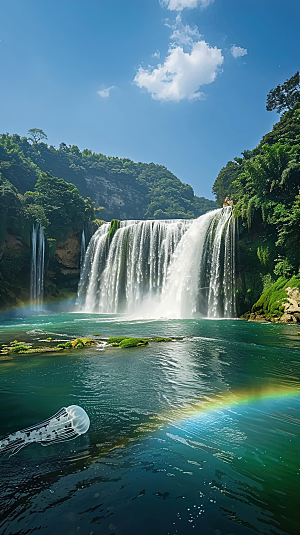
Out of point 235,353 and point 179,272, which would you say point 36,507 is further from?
point 179,272

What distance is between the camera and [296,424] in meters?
4.46

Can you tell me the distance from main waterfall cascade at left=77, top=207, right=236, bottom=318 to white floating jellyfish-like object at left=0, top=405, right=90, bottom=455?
20025 mm

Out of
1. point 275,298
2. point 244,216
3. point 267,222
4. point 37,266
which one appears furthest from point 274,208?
point 37,266

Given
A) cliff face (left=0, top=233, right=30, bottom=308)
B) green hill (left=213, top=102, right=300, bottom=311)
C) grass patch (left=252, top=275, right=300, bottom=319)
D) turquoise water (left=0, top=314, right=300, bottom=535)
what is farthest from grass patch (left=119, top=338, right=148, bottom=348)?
cliff face (left=0, top=233, right=30, bottom=308)

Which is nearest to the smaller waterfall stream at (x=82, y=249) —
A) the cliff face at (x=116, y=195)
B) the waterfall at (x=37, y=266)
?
the waterfall at (x=37, y=266)

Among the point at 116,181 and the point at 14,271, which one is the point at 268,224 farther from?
the point at 116,181

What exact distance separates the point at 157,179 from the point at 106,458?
3941 inches

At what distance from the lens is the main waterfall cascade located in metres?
24.5

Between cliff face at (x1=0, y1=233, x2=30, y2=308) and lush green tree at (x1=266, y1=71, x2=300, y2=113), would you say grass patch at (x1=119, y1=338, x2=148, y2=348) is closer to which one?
cliff face at (x1=0, y1=233, x2=30, y2=308)

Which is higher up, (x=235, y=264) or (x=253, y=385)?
(x=235, y=264)

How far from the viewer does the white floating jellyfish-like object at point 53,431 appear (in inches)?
154

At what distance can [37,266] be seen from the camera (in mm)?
32875

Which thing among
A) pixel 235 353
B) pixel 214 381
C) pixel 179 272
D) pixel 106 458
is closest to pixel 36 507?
pixel 106 458

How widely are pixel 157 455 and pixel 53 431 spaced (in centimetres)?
171
